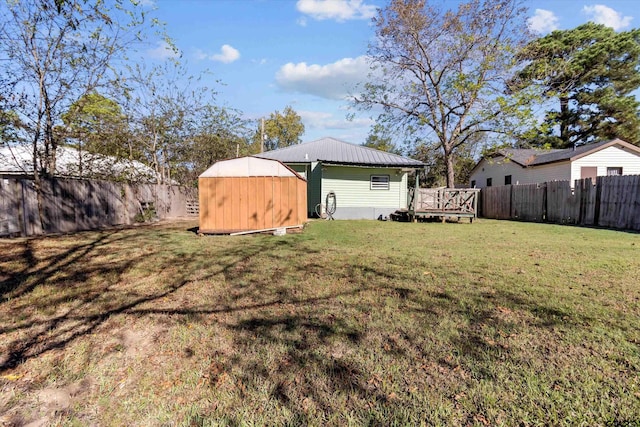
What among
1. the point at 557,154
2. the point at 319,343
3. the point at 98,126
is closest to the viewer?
the point at 319,343

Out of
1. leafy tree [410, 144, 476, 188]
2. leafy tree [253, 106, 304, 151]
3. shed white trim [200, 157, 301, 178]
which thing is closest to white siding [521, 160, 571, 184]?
leafy tree [410, 144, 476, 188]

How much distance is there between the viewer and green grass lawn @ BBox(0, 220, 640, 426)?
1819 millimetres

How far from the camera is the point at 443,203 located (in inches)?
527

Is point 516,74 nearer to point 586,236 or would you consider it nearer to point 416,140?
point 416,140

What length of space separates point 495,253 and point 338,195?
366 inches

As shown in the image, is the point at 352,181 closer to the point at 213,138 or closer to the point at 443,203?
the point at 443,203

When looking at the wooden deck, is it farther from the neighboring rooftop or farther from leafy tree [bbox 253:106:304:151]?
leafy tree [bbox 253:106:304:151]

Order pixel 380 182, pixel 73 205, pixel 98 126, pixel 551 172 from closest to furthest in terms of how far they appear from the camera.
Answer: pixel 73 205 < pixel 98 126 < pixel 380 182 < pixel 551 172

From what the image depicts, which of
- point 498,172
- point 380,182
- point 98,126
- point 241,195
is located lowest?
point 241,195

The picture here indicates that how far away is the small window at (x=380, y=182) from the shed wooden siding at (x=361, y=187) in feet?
0.49

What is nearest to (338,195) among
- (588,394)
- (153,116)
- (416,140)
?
(416,140)

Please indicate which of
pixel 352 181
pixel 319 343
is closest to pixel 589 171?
pixel 352 181

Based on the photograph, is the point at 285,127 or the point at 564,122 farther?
the point at 285,127

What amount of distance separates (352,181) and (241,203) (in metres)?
7.55
